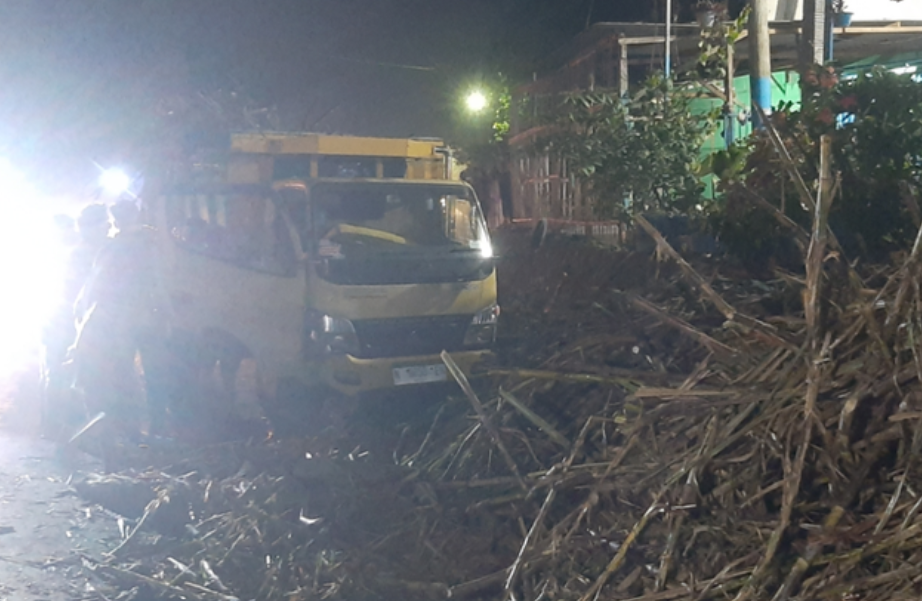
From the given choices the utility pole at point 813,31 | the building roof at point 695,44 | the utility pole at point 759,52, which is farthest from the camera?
the building roof at point 695,44

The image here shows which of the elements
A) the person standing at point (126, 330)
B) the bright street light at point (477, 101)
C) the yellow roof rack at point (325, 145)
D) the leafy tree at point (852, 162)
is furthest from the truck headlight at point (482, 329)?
the bright street light at point (477, 101)

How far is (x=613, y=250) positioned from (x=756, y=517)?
27.3ft

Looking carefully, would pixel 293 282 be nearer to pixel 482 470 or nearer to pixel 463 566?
pixel 482 470

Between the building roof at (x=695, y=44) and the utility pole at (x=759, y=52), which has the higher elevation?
the building roof at (x=695, y=44)

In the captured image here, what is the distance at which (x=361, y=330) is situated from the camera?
716 centimetres

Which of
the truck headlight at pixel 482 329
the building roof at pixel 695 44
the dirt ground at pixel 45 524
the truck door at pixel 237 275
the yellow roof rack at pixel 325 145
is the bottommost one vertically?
the dirt ground at pixel 45 524

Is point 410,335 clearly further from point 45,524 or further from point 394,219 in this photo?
point 45,524

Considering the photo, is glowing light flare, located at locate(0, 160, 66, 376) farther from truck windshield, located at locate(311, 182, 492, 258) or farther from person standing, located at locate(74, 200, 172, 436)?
truck windshield, located at locate(311, 182, 492, 258)

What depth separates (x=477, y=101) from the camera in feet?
74.2

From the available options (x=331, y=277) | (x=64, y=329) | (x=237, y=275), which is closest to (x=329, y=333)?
(x=331, y=277)

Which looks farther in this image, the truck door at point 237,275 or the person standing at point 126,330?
the person standing at point 126,330

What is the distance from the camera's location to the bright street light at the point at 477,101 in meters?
22.6

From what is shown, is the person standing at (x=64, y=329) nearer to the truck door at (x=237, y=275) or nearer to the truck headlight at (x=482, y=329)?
the truck door at (x=237, y=275)

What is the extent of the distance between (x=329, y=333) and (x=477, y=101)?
53.9 ft
